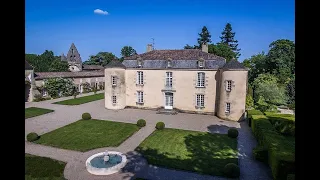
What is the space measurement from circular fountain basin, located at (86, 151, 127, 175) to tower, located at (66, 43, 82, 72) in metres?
58.0

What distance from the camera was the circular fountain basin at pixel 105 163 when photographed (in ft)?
43.1

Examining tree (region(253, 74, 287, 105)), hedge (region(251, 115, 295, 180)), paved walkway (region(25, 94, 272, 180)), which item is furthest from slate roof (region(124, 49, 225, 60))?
hedge (region(251, 115, 295, 180))

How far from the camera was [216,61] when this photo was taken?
2780 centimetres

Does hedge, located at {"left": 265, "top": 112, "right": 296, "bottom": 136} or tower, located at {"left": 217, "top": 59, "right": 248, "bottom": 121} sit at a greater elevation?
tower, located at {"left": 217, "top": 59, "right": 248, "bottom": 121}

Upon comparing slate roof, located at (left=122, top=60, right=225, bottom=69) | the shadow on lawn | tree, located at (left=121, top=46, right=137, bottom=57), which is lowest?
the shadow on lawn

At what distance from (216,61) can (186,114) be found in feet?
25.9

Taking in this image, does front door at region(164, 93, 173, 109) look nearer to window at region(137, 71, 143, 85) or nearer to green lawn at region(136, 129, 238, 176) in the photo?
window at region(137, 71, 143, 85)

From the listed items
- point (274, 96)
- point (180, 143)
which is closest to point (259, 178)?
→ point (180, 143)

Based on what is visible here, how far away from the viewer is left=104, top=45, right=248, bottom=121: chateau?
25.9 meters

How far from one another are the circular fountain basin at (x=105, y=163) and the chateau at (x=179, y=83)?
614 inches

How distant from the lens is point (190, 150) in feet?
55.2

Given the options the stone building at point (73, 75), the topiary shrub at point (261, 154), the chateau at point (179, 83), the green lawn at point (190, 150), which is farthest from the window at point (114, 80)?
the topiary shrub at point (261, 154)
